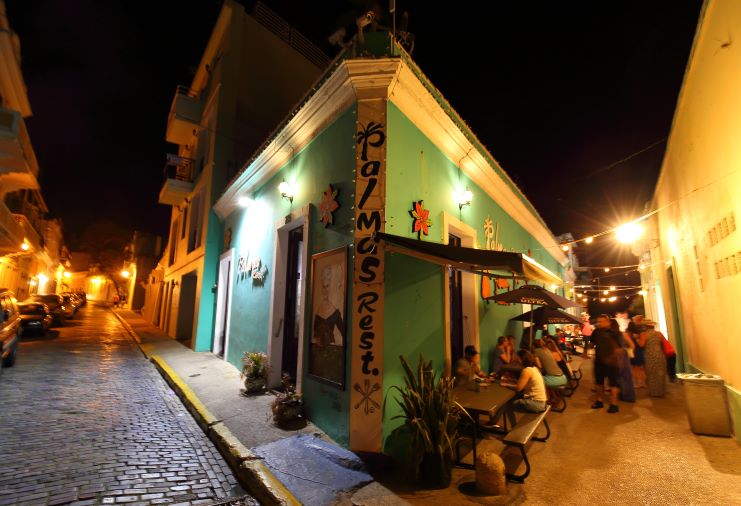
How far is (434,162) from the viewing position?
6.35m

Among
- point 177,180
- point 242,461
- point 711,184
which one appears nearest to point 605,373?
Answer: point 711,184

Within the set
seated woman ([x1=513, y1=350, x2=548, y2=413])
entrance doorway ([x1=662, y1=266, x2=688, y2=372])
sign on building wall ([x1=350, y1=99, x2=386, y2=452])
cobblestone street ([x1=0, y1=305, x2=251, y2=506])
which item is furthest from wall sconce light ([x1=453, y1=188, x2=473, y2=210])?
entrance doorway ([x1=662, y1=266, x2=688, y2=372])

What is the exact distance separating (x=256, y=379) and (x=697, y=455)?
6.80m

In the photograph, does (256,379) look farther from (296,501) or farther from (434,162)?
(434,162)

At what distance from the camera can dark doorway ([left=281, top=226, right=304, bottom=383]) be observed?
724cm

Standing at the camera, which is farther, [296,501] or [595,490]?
[595,490]

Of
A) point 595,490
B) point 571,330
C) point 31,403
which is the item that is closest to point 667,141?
point 595,490

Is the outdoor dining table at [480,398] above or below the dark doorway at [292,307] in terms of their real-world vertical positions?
below

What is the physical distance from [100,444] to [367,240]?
4.32 meters

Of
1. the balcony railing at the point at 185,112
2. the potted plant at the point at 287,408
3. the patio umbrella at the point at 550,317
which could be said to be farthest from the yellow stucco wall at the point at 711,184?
the balcony railing at the point at 185,112

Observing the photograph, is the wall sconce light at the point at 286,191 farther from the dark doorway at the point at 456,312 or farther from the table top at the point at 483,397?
the table top at the point at 483,397

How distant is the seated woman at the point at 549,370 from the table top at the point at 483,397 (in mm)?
1683

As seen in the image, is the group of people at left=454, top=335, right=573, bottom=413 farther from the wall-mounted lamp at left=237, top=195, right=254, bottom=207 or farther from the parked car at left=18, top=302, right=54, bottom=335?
the parked car at left=18, top=302, right=54, bottom=335

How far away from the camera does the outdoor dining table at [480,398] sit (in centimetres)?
438
